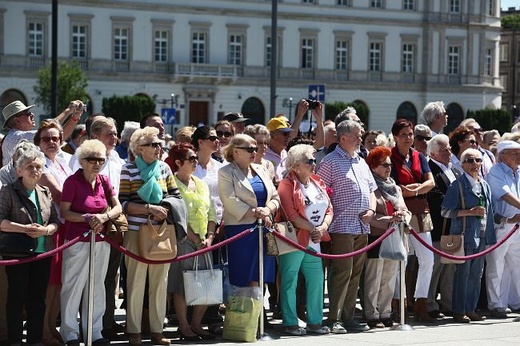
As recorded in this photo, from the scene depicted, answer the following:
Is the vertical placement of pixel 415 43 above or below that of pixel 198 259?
above

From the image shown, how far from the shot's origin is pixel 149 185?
11.5 metres

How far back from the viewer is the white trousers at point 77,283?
11320mm

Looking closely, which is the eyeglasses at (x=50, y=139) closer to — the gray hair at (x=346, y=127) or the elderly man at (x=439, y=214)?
the gray hair at (x=346, y=127)

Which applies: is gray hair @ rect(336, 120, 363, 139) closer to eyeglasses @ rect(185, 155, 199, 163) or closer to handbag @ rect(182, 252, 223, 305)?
eyeglasses @ rect(185, 155, 199, 163)

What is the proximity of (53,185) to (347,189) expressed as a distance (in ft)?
10.7

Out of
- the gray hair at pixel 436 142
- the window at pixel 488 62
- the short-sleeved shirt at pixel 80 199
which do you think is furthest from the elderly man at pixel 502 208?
the window at pixel 488 62

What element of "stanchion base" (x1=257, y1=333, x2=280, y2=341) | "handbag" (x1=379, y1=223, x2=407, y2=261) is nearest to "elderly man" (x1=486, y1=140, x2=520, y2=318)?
"handbag" (x1=379, y1=223, x2=407, y2=261)

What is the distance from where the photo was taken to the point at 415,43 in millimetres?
91062

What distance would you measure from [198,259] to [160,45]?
2762 inches

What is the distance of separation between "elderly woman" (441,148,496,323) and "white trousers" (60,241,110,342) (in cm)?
446

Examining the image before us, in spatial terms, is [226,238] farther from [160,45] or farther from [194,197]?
[160,45]

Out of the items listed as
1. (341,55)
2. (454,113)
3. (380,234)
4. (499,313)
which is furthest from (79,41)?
(380,234)

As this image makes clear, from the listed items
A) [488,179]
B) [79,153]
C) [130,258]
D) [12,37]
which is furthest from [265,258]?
[12,37]

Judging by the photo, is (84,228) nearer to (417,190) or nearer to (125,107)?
(417,190)
